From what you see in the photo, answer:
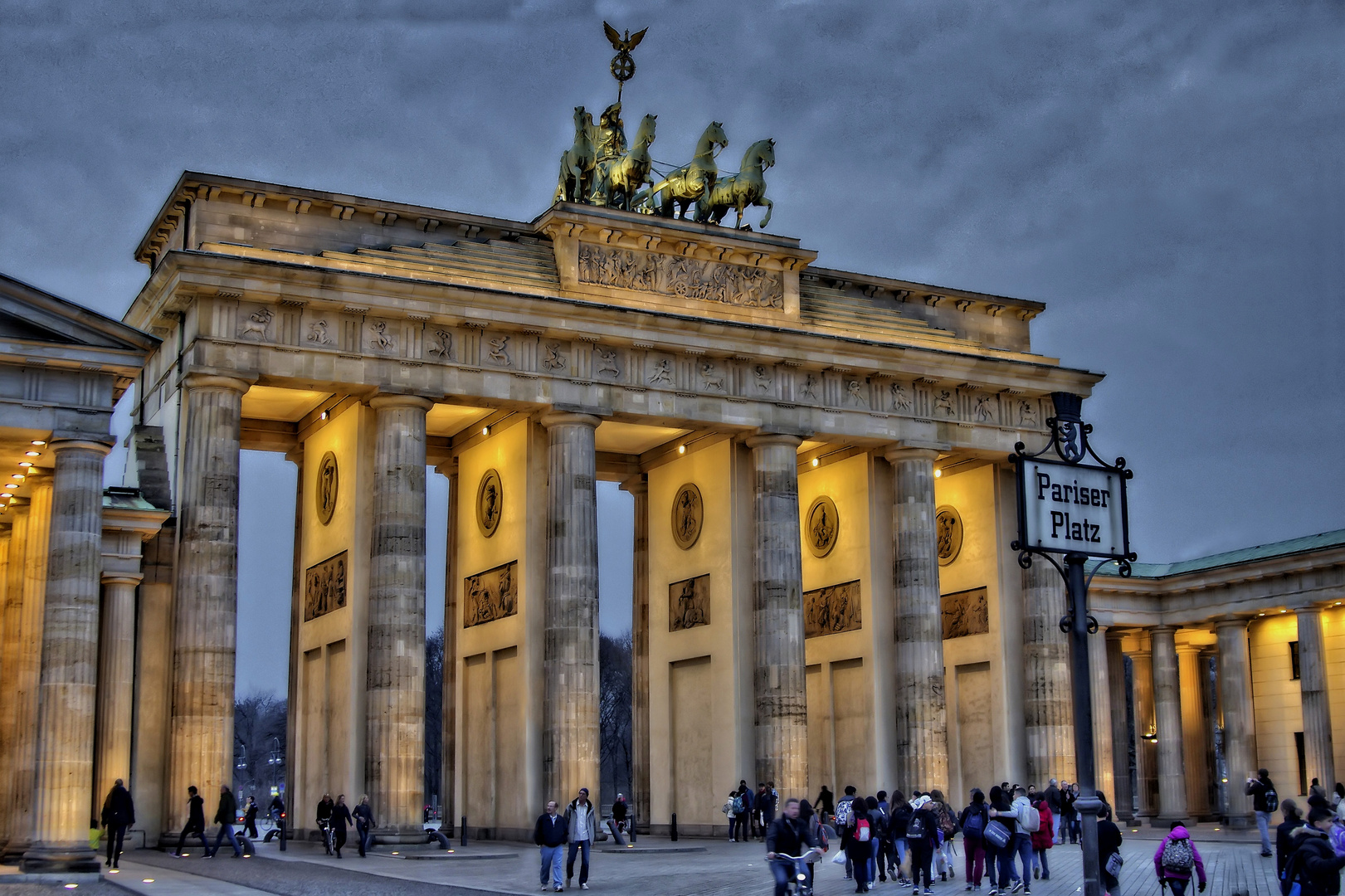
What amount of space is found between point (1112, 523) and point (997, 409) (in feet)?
101

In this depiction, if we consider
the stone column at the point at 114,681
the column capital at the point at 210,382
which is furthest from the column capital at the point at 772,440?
the stone column at the point at 114,681

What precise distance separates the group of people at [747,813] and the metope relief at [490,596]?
7594 mm

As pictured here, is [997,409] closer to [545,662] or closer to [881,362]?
[881,362]

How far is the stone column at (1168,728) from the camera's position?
169ft

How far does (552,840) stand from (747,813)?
15518 millimetres

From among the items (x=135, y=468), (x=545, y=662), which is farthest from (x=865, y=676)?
(x=135, y=468)

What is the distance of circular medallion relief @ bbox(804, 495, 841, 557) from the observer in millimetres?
47094

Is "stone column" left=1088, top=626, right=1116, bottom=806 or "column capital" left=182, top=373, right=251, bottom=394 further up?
"column capital" left=182, top=373, right=251, bottom=394

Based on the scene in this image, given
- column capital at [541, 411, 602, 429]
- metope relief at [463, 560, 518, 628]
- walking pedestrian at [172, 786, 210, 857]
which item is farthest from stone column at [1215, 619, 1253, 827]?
walking pedestrian at [172, 786, 210, 857]

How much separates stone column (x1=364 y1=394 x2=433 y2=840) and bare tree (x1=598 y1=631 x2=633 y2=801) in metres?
59.8

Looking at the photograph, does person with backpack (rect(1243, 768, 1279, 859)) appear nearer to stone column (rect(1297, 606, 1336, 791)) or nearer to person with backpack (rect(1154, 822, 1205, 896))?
person with backpack (rect(1154, 822, 1205, 896))

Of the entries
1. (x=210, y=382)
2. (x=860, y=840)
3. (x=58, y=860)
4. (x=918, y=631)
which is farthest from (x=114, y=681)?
(x=918, y=631)

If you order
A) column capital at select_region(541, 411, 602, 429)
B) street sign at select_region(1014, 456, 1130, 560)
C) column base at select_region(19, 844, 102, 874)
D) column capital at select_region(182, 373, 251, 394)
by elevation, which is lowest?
column base at select_region(19, 844, 102, 874)

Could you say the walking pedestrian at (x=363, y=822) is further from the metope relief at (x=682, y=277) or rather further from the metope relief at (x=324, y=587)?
the metope relief at (x=682, y=277)
